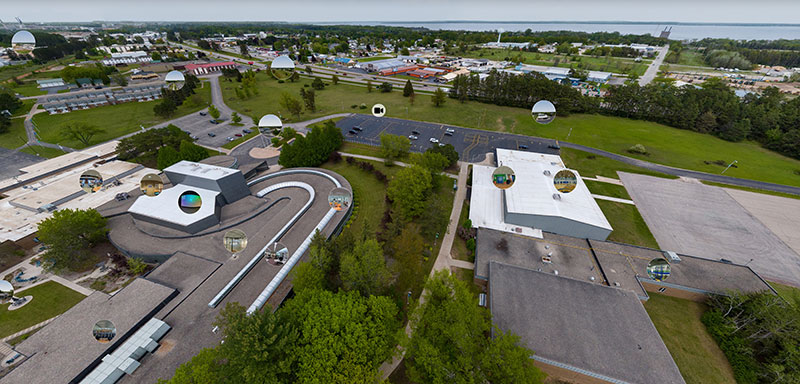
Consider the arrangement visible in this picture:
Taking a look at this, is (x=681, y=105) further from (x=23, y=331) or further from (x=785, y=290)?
(x=23, y=331)

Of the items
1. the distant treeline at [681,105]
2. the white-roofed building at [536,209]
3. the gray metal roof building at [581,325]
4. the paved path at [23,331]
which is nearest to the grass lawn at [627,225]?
the white-roofed building at [536,209]

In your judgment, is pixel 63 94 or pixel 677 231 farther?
pixel 63 94

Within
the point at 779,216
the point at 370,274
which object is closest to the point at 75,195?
the point at 370,274

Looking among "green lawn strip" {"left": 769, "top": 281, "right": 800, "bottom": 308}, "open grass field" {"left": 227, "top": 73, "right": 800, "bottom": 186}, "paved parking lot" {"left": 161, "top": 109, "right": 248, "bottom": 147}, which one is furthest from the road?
"paved parking lot" {"left": 161, "top": 109, "right": 248, "bottom": 147}

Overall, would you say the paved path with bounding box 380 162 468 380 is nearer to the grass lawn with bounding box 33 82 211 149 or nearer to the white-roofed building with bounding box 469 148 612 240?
the white-roofed building with bounding box 469 148 612 240

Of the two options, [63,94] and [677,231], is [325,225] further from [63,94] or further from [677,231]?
[63,94]

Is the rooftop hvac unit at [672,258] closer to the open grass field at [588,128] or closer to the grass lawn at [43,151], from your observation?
the open grass field at [588,128]
